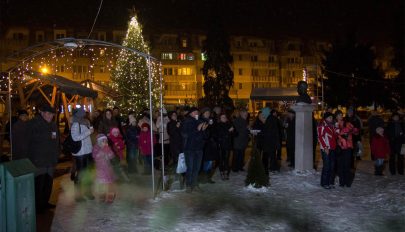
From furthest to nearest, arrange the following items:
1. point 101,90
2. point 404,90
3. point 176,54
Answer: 1. point 176,54
2. point 404,90
3. point 101,90

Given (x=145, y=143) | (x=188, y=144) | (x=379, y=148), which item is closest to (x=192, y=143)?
(x=188, y=144)

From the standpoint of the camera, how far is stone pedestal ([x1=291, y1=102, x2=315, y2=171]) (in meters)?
12.3

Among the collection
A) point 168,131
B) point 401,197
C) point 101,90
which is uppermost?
point 101,90

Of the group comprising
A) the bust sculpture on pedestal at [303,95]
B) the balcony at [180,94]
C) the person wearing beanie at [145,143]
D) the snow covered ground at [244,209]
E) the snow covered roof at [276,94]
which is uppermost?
the balcony at [180,94]

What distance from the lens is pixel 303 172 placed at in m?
12.1

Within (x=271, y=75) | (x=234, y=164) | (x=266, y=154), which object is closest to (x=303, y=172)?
(x=266, y=154)

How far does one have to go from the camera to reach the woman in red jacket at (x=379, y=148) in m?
12.1

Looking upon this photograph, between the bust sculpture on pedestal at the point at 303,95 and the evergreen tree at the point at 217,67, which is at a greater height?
the evergreen tree at the point at 217,67

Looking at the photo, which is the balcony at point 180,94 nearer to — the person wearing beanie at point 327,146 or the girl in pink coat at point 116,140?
the girl in pink coat at point 116,140

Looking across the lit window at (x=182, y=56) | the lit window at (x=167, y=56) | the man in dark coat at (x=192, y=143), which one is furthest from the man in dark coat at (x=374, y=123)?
the lit window at (x=182, y=56)

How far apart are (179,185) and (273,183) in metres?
2.32

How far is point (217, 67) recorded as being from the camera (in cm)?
5125

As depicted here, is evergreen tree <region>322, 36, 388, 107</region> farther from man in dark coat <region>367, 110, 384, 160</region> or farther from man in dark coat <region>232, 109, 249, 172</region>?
man in dark coat <region>232, 109, 249, 172</region>

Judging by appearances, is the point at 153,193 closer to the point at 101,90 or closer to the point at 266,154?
the point at 266,154
